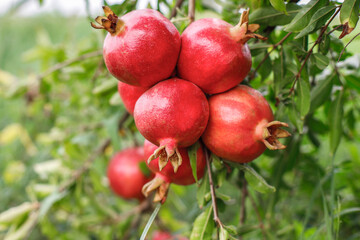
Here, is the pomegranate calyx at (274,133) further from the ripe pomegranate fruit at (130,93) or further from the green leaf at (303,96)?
the ripe pomegranate fruit at (130,93)

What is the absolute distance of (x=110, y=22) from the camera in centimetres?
46

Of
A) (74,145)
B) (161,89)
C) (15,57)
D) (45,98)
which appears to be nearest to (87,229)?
(74,145)

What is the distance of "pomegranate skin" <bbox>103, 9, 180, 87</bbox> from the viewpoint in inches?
18.1

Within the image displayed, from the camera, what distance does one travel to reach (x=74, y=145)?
1.28 m

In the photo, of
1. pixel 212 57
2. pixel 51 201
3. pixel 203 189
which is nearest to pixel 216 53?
pixel 212 57

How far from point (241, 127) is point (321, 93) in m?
0.30

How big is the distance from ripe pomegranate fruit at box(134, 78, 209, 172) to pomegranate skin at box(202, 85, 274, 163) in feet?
0.09

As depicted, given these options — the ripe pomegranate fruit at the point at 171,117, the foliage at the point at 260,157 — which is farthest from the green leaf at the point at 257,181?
the ripe pomegranate fruit at the point at 171,117

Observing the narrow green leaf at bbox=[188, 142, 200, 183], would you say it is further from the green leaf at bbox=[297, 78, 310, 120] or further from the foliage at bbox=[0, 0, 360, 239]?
the green leaf at bbox=[297, 78, 310, 120]

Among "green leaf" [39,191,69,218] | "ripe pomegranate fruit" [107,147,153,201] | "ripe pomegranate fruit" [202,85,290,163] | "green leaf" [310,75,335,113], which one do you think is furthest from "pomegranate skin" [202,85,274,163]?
"green leaf" [39,191,69,218]

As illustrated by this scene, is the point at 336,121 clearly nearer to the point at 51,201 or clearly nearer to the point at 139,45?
the point at 139,45

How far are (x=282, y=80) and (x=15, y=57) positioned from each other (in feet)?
9.59

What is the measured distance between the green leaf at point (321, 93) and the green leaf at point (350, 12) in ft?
0.88

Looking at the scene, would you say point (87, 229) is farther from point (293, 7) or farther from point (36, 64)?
point (36, 64)
